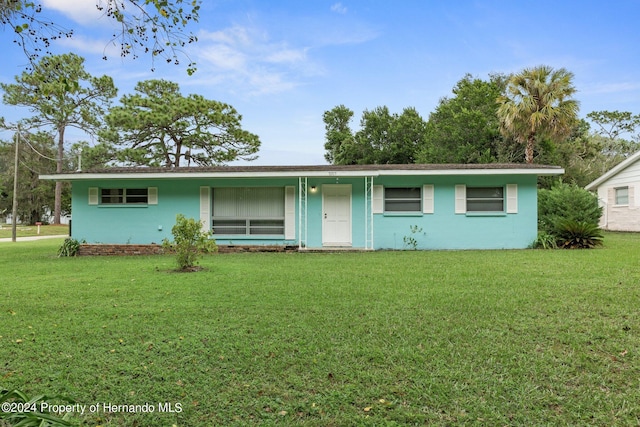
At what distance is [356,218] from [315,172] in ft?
6.65

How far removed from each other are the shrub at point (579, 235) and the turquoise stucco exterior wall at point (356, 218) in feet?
2.79

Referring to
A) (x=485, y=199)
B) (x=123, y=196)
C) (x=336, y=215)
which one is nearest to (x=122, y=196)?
(x=123, y=196)

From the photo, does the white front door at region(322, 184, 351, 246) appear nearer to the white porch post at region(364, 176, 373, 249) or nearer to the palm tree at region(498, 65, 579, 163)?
the white porch post at region(364, 176, 373, 249)

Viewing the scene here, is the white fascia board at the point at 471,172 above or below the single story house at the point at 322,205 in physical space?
above

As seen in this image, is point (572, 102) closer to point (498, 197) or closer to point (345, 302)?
point (498, 197)

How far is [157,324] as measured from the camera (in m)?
4.25

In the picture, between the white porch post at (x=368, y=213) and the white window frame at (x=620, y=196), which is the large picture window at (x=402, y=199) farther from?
the white window frame at (x=620, y=196)

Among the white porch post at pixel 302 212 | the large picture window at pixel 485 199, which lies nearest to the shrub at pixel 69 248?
the white porch post at pixel 302 212

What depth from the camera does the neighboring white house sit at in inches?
673

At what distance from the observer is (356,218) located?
492 inches

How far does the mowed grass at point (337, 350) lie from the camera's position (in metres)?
2.58

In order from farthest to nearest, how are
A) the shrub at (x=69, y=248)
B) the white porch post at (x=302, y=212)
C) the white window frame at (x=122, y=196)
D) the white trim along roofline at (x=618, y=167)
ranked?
the white trim along roofline at (x=618, y=167) → the white window frame at (x=122, y=196) → the white porch post at (x=302, y=212) → the shrub at (x=69, y=248)

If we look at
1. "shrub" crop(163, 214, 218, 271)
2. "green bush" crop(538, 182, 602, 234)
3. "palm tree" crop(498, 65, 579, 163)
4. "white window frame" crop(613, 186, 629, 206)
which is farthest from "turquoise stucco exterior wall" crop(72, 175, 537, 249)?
"white window frame" crop(613, 186, 629, 206)

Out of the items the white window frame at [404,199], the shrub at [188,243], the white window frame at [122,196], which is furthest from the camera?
the white window frame at [122,196]
